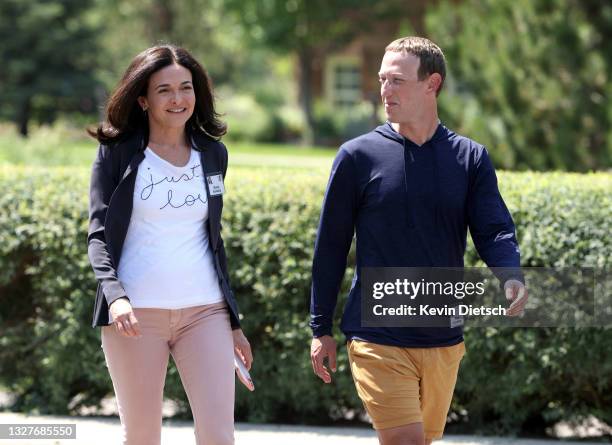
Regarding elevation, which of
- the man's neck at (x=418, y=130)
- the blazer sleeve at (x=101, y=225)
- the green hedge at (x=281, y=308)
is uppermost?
the man's neck at (x=418, y=130)

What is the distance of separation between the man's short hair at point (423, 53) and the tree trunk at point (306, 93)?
26587 mm

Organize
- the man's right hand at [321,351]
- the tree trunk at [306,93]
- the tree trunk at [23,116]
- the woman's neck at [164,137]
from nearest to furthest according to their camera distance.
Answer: the man's right hand at [321,351] → the woman's neck at [164,137] → the tree trunk at [23,116] → the tree trunk at [306,93]

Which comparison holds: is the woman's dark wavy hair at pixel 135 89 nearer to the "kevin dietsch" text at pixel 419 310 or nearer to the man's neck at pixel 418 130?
the man's neck at pixel 418 130

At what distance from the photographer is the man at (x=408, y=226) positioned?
3639 millimetres

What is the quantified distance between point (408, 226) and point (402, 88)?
1.61ft

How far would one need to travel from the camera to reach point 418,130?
12.3 feet

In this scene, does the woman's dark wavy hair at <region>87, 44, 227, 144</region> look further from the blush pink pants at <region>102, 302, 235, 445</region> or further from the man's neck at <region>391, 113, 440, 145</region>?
the man's neck at <region>391, 113, 440, 145</region>

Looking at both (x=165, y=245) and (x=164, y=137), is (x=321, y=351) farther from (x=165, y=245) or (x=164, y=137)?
(x=164, y=137)

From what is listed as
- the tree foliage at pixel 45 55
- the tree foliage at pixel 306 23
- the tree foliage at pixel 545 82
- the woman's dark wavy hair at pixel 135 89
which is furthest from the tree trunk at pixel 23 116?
the woman's dark wavy hair at pixel 135 89

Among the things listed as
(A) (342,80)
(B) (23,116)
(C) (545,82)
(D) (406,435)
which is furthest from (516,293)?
(A) (342,80)

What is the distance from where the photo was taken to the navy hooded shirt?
365 cm

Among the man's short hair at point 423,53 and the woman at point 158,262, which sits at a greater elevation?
the man's short hair at point 423,53

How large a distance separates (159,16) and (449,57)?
24.0 m

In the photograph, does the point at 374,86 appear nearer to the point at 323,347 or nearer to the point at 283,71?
the point at 283,71
